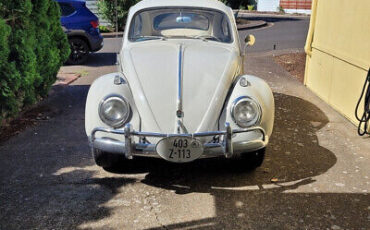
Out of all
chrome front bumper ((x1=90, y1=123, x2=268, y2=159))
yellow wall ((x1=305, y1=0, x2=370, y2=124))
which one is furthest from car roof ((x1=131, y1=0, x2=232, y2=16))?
chrome front bumper ((x1=90, y1=123, x2=268, y2=159))

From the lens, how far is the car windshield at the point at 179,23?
5328 mm

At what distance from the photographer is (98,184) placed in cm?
418

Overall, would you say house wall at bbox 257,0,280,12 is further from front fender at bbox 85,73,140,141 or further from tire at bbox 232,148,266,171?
front fender at bbox 85,73,140,141

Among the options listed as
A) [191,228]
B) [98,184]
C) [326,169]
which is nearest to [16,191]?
[98,184]

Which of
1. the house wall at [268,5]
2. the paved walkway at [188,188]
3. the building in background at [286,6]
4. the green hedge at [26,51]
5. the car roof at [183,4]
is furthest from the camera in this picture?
the house wall at [268,5]

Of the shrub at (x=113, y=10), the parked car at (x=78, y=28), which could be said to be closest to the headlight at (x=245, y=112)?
the parked car at (x=78, y=28)

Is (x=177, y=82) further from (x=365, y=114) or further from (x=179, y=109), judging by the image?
(x=365, y=114)

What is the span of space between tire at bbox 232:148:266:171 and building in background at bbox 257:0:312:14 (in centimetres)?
2884

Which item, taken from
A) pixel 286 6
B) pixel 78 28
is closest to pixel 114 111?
pixel 78 28

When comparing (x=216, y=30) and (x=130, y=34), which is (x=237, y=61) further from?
(x=130, y=34)

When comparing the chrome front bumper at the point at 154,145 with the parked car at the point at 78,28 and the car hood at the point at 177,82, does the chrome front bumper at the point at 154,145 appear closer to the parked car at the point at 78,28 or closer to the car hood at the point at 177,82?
the car hood at the point at 177,82

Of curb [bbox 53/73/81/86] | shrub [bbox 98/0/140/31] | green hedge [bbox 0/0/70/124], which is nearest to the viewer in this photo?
green hedge [bbox 0/0/70/124]

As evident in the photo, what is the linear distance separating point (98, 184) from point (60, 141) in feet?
4.90

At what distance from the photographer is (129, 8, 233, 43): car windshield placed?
5.33 metres
